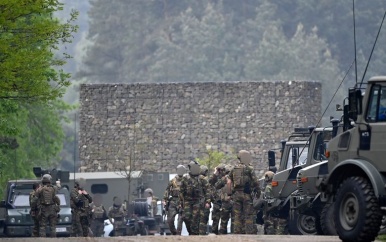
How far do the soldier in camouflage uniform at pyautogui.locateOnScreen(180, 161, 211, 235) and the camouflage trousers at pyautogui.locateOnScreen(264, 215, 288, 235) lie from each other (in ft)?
6.04

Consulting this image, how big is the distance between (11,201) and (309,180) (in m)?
15.8

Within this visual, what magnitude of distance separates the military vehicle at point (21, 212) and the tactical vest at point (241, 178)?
28.8 ft

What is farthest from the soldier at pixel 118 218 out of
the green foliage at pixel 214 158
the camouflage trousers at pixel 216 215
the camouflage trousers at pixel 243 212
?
the green foliage at pixel 214 158

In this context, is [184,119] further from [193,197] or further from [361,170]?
[361,170]

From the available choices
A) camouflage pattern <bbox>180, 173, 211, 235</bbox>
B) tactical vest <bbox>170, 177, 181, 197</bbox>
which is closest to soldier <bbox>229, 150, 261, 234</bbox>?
camouflage pattern <bbox>180, 173, 211, 235</bbox>

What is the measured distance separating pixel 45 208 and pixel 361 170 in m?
14.0

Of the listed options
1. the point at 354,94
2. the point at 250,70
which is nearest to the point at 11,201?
the point at 354,94

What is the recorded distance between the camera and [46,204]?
3678cm

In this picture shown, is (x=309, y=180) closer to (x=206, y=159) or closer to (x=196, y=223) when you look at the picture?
(x=196, y=223)

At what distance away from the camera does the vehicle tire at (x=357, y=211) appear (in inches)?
922

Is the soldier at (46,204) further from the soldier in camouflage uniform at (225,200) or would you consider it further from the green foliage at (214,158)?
the green foliage at (214,158)

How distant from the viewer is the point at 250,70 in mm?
101688

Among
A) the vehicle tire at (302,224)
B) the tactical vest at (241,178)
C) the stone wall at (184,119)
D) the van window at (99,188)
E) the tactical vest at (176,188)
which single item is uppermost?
the stone wall at (184,119)

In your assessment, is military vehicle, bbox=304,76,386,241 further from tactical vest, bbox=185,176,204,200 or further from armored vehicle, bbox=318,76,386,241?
tactical vest, bbox=185,176,204,200
